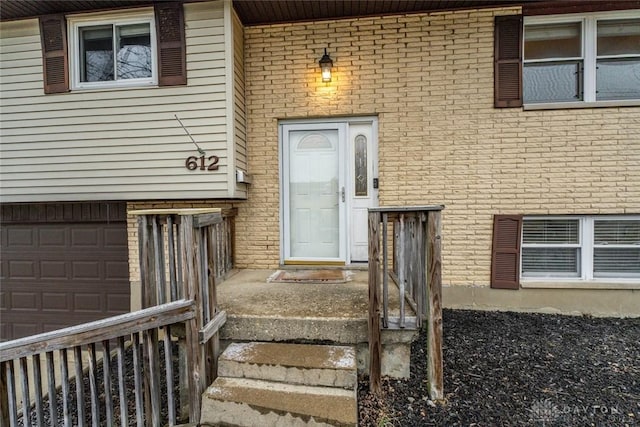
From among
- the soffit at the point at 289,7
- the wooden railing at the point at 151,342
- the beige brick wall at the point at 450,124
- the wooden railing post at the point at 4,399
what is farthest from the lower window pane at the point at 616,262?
the wooden railing post at the point at 4,399

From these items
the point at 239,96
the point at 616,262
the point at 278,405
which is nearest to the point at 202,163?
the point at 239,96

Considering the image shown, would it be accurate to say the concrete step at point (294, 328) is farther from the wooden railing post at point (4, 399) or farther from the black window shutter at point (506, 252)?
the black window shutter at point (506, 252)

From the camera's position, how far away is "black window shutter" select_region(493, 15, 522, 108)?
4.24m

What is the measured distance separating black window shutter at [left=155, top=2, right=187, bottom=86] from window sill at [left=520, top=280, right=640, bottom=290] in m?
5.33

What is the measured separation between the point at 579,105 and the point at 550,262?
2116 mm

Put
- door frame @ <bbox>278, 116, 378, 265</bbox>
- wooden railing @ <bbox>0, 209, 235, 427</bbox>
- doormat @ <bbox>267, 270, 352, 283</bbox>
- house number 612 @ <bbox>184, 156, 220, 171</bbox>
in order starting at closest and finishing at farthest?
wooden railing @ <bbox>0, 209, 235, 427</bbox> < doormat @ <bbox>267, 270, 352, 283</bbox> < house number 612 @ <bbox>184, 156, 220, 171</bbox> < door frame @ <bbox>278, 116, 378, 265</bbox>

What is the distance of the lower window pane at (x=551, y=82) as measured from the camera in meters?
4.32

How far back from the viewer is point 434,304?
2549 millimetres

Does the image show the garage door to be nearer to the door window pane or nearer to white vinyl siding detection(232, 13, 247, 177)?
white vinyl siding detection(232, 13, 247, 177)

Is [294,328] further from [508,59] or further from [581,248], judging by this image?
[508,59]

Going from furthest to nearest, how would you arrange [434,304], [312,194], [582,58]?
1. [312,194]
2. [582,58]
3. [434,304]

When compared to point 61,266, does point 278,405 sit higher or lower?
lower

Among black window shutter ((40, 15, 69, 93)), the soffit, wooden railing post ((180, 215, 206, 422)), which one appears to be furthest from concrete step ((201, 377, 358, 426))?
black window shutter ((40, 15, 69, 93))

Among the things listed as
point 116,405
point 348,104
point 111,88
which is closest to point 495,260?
point 348,104
